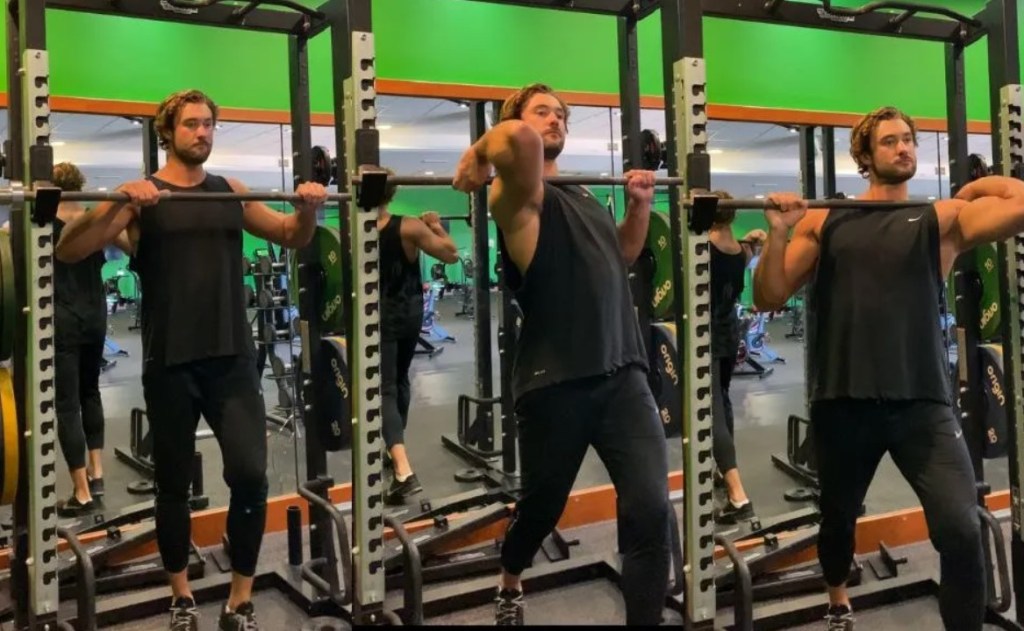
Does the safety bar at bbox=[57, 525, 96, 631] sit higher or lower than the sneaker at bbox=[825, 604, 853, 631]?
higher

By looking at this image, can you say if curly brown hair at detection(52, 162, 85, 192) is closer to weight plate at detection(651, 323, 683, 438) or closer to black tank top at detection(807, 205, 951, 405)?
weight plate at detection(651, 323, 683, 438)

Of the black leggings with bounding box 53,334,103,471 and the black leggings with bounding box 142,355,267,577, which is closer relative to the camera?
the black leggings with bounding box 142,355,267,577

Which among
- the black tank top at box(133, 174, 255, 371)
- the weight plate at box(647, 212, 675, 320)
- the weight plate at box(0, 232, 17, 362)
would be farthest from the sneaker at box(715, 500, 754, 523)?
the weight plate at box(0, 232, 17, 362)

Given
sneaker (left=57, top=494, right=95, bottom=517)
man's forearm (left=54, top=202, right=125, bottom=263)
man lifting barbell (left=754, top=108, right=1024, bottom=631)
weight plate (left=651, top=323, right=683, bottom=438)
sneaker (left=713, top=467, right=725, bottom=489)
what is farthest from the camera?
sneaker (left=713, top=467, right=725, bottom=489)

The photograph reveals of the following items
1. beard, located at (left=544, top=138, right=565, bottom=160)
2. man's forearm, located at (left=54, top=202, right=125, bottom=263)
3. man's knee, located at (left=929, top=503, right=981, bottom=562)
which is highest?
beard, located at (left=544, top=138, right=565, bottom=160)

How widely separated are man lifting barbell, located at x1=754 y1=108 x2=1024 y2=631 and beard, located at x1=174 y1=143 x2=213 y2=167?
1618 millimetres

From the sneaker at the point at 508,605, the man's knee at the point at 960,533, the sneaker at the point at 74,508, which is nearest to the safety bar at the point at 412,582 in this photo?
the sneaker at the point at 508,605

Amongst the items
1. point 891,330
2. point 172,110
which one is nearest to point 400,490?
point 172,110

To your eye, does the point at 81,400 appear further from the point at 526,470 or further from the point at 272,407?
the point at 526,470

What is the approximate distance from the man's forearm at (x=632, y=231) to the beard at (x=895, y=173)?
2.17 ft

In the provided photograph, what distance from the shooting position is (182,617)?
109 inches

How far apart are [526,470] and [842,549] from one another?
1020 millimetres

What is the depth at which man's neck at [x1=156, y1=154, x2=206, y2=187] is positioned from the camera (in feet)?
8.51

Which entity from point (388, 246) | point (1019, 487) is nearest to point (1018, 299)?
point (1019, 487)
